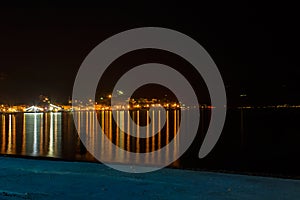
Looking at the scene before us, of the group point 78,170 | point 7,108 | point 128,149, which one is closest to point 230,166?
point 128,149

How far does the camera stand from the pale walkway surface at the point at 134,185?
227 inches

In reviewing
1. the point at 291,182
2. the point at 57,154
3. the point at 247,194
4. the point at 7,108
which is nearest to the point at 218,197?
the point at 247,194

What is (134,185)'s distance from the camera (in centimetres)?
651

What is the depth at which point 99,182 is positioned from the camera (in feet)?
22.2

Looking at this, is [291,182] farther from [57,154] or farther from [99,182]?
[57,154]

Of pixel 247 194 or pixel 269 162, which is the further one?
pixel 269 162

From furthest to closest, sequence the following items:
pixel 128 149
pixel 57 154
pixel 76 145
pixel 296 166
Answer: pixel 76 145, pixel 128 149, pixel 57 154, pixel 296 166

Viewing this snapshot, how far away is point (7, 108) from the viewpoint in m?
190

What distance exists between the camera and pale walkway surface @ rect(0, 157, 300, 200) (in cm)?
575

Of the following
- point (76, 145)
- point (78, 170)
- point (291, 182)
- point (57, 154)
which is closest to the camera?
point (291, 182)

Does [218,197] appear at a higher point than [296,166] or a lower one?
higher

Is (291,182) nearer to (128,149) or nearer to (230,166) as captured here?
(230,166)

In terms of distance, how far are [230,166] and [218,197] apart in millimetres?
18439

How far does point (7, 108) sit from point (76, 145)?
542 feet
